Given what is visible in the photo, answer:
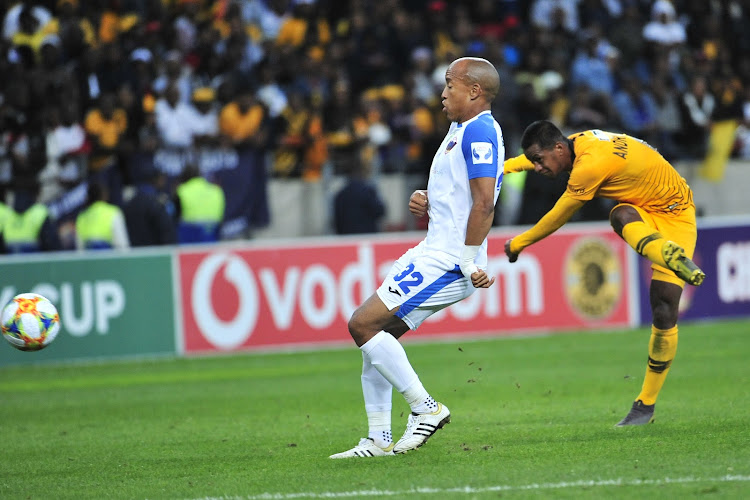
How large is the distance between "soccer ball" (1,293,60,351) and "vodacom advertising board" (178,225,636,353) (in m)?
6.70

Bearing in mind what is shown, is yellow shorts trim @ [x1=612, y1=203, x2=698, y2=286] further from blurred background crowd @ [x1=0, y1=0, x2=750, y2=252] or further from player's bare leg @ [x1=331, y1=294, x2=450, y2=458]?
blurred background crowd @ [x1=0, y1=0, x2=750, y2=252]

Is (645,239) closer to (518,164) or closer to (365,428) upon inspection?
(518,164)

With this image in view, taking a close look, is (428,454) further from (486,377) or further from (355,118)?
(355,118)

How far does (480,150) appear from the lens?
7168 mm

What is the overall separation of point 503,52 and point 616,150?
12259 millimetres

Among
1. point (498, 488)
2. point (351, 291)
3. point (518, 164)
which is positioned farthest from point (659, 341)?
point (351, 291)

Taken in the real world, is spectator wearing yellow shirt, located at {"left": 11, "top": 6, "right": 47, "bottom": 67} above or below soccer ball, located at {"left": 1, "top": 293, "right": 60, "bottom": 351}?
above

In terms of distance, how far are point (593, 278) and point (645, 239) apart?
29.4 feet

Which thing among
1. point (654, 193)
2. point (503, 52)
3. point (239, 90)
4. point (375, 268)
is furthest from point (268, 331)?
point (654, 193)

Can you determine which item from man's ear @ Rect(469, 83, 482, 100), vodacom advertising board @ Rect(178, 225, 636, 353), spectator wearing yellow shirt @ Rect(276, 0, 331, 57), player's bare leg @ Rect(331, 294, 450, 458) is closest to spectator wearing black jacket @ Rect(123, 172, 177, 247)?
vodacom advertising board @ Rect(178, 225, 636, 353)

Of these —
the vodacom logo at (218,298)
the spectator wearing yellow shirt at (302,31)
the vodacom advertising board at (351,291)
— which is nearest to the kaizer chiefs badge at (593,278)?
the vodacom advertising board at (351,291)

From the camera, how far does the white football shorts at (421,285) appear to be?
7.31 metres

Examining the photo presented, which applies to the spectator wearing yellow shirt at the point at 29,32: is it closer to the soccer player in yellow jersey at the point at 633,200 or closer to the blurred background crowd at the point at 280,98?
the blurred background crowd at the point at 280,98

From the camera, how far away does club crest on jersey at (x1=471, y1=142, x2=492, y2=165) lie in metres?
7.16
